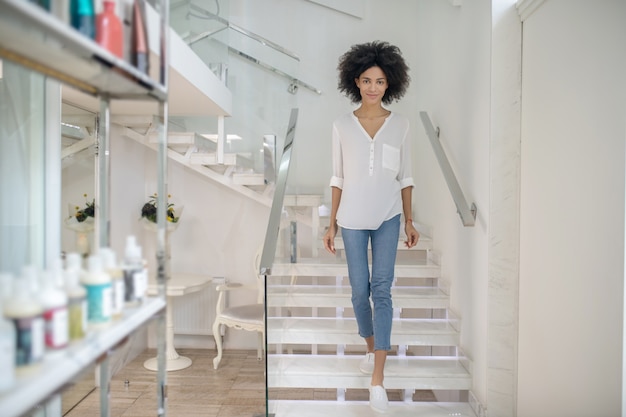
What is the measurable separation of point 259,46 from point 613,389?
12.5 feet

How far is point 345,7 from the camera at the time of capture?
5.14 m

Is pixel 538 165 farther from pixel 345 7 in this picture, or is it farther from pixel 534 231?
pixel 345 7

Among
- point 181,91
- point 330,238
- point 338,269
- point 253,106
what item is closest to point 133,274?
point 330,238

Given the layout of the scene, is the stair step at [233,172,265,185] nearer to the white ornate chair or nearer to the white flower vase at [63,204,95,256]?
the white ornate chair

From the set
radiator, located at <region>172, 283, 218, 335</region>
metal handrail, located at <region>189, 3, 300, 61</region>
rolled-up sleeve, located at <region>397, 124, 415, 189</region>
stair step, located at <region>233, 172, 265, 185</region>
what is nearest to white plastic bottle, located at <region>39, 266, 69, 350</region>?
rolled-up sleeve, located at <region>397, 124, 415, 189</region>

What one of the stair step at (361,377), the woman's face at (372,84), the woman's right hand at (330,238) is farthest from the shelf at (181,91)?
the stair step at (361,377)

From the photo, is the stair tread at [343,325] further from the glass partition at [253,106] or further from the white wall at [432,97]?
the glass partition at [253,106]

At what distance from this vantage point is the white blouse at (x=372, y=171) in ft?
8.68

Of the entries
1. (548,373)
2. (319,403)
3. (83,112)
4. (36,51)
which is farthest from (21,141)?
(548,373)

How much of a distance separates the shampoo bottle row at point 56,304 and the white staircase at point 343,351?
1354mm

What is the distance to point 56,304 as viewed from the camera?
3.42 ft

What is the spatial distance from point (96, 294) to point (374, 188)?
1.69 metres

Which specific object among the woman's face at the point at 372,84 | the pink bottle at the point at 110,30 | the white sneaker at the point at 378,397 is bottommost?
the white sneaker at the point at 378,397

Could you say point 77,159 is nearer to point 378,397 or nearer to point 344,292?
point 344,292
